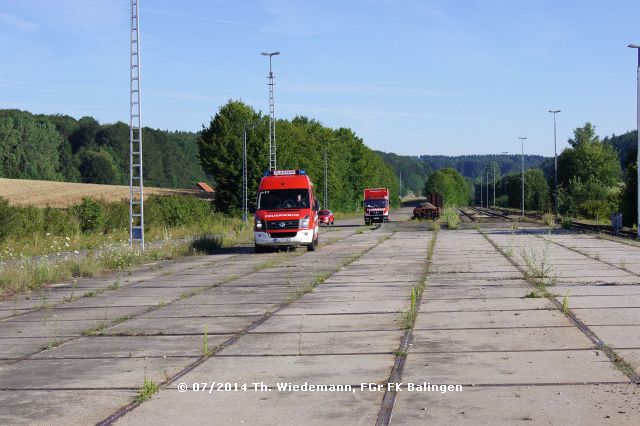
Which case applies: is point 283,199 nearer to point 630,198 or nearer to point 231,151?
point 630,198

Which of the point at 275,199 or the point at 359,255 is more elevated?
the point at 275,199

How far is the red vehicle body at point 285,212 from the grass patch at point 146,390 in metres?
21.1

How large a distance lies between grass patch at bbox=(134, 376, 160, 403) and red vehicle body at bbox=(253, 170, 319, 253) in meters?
21.1

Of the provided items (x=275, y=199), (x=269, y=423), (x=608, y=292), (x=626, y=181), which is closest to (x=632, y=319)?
(x=608, y=292)

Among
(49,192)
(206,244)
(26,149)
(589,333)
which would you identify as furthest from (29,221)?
(26,149)

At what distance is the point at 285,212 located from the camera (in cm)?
2881

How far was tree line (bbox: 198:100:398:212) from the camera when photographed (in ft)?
227

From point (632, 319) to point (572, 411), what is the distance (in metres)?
5.42

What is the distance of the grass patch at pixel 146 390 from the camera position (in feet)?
23.5

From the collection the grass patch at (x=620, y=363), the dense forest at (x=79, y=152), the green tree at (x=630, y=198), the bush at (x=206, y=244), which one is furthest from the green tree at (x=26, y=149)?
the grass patch at (x=620, y=363)

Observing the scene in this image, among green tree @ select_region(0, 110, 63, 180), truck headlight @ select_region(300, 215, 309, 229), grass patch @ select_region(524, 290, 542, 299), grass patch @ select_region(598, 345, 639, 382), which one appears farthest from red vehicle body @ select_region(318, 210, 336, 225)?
green tree @ select_region(0, 110, 63, 180)

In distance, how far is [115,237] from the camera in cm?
3791

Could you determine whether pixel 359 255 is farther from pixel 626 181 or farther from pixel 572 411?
pixel 626 181

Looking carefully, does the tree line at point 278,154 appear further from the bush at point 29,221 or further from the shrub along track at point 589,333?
the shrub along track at point 589,333
